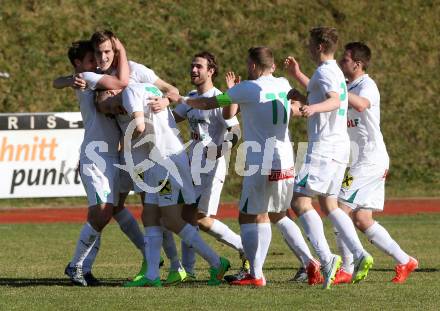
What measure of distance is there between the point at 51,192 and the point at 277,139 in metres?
12.7

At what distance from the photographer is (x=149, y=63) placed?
85.7 feet

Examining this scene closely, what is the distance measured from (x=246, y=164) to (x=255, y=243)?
0.70m

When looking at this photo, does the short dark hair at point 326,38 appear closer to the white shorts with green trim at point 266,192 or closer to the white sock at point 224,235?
the white shorts with green trim at point 266,192

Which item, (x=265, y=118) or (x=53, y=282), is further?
(x=53, y=282)

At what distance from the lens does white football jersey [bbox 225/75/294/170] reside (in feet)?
30.8

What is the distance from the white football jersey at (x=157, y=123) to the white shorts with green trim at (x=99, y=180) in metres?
0.52

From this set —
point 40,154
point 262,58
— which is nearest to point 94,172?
point 262,58

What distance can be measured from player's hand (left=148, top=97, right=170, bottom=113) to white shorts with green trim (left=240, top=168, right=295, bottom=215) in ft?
3.11

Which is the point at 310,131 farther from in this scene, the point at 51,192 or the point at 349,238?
the point at 51,192

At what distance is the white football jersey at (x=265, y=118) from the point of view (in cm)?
938

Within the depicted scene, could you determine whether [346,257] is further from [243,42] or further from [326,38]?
[243,42]

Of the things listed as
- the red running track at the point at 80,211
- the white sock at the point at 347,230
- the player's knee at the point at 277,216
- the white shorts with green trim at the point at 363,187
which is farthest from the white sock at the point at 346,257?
the red running track at the point at 80,211

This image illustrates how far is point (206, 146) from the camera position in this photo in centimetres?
1079

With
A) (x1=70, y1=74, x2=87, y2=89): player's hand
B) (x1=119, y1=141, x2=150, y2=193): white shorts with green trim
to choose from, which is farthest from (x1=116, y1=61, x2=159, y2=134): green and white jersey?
(x1=70, y1=74, x2=87, y2=89): player's hand
